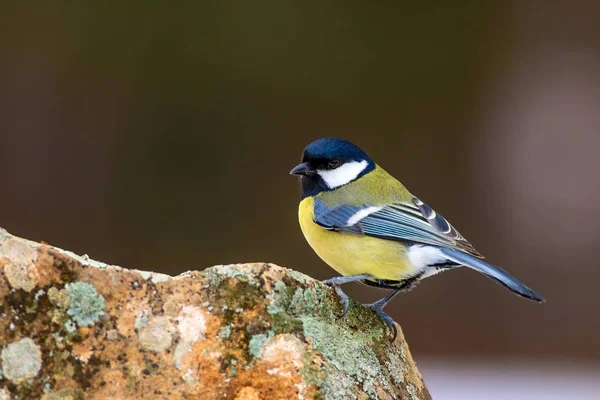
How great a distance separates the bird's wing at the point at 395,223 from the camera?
2.21 m

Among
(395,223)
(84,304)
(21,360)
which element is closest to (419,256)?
(395,223)

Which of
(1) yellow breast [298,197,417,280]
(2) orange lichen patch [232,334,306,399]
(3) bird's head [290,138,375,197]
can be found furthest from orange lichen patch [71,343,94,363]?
(3) bird's head [290,138,375,197]

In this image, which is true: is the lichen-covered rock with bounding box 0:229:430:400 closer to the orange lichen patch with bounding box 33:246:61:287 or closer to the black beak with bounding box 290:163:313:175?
the orange lichen patch with bounding box 33:246:61:287

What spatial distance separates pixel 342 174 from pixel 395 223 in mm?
328

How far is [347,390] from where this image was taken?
1573 millimetres

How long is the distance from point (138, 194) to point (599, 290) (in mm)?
3112

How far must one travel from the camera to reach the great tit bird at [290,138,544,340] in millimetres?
2199

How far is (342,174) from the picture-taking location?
8.33 feet

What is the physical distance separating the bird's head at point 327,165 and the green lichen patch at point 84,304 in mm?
1088

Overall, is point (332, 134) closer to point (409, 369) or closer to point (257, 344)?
point (409, 369)

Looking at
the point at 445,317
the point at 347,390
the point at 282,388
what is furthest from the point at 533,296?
the point at 445,317

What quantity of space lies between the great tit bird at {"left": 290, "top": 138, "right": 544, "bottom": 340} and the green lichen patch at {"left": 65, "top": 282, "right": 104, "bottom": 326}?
0.75m

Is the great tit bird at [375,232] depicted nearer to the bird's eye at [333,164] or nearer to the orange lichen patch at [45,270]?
the bird's eye at [333,164]

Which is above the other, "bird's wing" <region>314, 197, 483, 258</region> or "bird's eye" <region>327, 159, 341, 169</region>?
"bird's eye" <region>327, 159, 341, 169</region>
